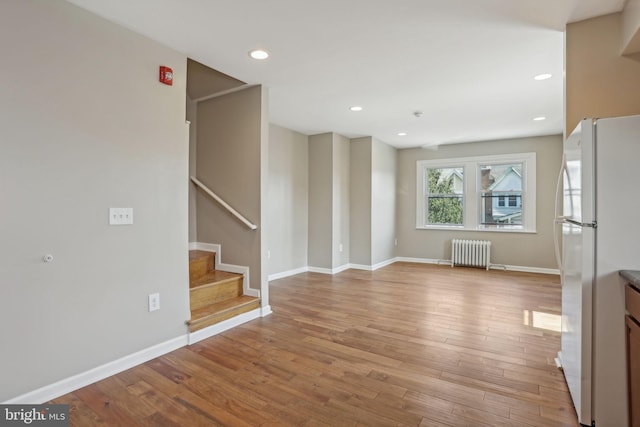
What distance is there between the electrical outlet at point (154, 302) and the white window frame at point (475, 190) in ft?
18.2

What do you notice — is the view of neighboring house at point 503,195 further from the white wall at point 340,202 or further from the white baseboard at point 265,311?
the white baseboard at point 265,311

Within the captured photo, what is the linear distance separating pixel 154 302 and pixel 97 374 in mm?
572

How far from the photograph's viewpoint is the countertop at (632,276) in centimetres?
151

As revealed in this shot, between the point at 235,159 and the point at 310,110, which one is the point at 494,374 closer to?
the point at 235,159

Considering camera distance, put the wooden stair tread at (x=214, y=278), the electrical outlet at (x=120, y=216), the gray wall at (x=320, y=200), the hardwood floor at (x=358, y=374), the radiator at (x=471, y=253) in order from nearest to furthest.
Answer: the hardwood floor at (x=358, y=374)
the electrical outlet at (x=120, y=216)
the wooden stair tread at (x=214, y=278)
the gray wall at (x=320, y=200)
the radiator at (x=471, y=253)

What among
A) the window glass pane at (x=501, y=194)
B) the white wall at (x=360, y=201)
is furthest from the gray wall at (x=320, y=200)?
the window glass pane at (x=501, y=194)

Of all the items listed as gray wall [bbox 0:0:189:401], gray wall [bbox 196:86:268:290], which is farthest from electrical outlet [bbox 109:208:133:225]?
gray wall [bbox 196:86:268:290]

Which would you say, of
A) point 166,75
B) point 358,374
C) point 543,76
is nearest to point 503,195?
point 543,76

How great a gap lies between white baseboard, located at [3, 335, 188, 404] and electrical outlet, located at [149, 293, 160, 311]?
30cm

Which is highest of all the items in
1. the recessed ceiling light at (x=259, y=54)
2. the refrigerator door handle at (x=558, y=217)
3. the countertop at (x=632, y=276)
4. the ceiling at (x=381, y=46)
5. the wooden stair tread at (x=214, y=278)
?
the recessed ceiling light at (x=259, y=54)

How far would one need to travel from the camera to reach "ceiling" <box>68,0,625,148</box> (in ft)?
7.19

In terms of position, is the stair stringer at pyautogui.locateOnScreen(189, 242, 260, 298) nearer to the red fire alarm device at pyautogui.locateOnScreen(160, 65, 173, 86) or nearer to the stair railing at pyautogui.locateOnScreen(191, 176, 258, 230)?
the stair railing at pyautogui.locateOnScreen(191, 176, 258, 230)

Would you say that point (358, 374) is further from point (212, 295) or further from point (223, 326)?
point (212, 295)

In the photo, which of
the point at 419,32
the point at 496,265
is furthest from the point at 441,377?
the point at 496,265
